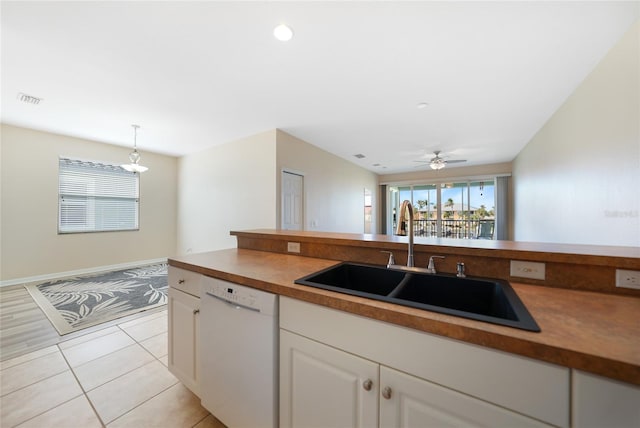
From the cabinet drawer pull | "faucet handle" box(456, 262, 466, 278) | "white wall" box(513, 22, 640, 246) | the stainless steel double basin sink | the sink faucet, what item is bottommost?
the cabinet drawer pull

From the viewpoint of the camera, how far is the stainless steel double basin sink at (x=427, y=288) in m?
0.92

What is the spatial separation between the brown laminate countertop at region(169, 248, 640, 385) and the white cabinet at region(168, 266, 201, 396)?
457mm

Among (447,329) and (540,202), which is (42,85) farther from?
(540,202)

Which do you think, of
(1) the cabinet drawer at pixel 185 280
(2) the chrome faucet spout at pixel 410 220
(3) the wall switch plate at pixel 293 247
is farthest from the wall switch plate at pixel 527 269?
(1) the cabinet drawer at pixel 185 280

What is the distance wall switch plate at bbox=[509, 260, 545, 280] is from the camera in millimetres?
1049

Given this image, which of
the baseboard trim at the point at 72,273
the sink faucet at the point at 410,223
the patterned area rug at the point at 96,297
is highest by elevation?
the sink faucet at the point at 410,223

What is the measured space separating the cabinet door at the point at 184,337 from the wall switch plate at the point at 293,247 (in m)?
0.70

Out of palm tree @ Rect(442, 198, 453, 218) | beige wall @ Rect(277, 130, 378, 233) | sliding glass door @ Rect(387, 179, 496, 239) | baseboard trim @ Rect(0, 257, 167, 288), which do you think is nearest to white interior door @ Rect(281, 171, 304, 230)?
beige wall @ Rect(277, 130, 378, 233)

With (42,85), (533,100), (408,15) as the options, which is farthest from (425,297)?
(42,85)

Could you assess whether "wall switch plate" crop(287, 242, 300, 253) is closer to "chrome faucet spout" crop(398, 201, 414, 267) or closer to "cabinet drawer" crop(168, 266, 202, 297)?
"cabinet drawer" crop(168, 266, 202, 297)

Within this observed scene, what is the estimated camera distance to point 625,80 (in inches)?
68.4

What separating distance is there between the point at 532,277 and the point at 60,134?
257 inches

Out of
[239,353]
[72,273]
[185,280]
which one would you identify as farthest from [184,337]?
[72,273]

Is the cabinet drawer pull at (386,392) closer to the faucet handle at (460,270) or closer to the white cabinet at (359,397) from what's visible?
the white cabinet at (359,397)
